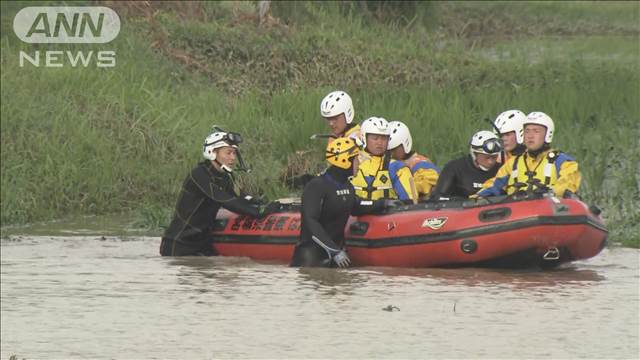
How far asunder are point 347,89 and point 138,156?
16.1 feet

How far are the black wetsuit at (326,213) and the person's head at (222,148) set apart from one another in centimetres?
135

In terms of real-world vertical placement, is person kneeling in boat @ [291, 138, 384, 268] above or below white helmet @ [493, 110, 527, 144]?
below

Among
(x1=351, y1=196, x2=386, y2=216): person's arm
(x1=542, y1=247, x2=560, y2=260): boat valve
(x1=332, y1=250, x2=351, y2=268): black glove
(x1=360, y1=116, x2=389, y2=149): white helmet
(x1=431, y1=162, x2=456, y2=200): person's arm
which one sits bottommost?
(x1=332, y1=250, x2=351, y2=268): black glove

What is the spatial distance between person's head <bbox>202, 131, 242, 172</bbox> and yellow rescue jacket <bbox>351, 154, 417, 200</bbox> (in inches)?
53.2

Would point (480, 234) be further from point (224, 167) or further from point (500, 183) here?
point (224, 167)

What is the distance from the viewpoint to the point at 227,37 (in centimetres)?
3331

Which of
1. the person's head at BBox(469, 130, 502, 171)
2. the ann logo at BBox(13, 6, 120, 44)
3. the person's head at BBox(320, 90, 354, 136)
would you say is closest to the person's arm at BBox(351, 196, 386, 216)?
the person's head at BBox(469, 130, 502, 171)

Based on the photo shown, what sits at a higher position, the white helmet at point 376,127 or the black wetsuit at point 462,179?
the white helmet at point 376,127

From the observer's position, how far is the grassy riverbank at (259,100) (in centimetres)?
2428

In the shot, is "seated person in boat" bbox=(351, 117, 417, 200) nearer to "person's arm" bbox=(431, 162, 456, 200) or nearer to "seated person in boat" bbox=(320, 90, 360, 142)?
"person's arm" bbox=(431, 162, 456, 200)

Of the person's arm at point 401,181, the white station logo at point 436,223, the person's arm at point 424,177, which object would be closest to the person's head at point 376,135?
the person's arm at point 401,181

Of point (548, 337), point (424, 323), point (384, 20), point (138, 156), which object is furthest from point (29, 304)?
point (384, 20)

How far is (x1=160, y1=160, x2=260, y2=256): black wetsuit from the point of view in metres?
20.2

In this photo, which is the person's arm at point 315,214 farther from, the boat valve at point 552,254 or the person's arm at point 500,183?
the boat valve at point 552,254
